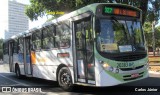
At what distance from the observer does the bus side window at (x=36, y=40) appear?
15.3m

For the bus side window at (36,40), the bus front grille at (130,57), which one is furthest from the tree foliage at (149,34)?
the bus front grille at (130,57)

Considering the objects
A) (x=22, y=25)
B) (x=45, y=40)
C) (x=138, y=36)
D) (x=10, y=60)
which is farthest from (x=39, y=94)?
(x=22, y=25)

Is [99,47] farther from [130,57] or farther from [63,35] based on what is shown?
[63,35]

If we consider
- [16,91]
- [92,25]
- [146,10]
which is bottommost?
[16,91]

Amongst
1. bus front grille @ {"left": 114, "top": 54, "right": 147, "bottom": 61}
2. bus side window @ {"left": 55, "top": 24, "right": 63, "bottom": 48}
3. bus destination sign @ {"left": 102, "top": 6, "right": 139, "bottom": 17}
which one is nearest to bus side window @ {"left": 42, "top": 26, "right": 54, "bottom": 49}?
bus side window @ {"left": 55, "top": 24, "right": 63, "bottom": 48}

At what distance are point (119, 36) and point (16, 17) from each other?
68415 mm

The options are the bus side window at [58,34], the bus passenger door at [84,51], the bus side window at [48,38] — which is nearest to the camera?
the bus passenger door at [84,51]

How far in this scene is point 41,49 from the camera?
49.2 feet

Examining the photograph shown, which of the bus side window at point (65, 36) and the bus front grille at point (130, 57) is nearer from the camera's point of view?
the bus front grille at point (130, 57)

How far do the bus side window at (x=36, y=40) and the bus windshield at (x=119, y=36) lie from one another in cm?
517

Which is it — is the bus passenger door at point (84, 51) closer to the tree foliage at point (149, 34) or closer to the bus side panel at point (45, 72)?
the bus side panel at point (45, 72)

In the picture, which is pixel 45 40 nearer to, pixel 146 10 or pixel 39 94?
pixel 39 94

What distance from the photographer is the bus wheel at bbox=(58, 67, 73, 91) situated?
1215cm

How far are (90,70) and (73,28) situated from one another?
193cm
